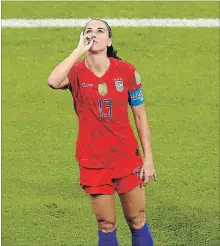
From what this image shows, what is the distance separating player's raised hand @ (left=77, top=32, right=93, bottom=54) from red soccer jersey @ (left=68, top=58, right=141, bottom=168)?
0.73ft

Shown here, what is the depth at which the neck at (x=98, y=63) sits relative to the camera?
7293 millimetres

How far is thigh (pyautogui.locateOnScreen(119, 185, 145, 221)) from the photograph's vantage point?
7.48 m

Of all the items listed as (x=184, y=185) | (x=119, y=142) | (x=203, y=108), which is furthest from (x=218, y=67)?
(x=119, y=142)

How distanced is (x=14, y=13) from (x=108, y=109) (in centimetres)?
720

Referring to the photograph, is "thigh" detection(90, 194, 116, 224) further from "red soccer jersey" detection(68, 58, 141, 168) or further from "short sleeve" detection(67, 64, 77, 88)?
"short sleeve" detection(67, 64, 77, 88)

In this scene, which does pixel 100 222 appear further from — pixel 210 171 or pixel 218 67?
pixel 218 67

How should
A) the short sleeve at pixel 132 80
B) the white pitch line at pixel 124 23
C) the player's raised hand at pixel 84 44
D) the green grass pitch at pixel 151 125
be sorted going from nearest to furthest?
the player's raised hand at pixel 84 44
the short sleeve at pixel 132 80
the green grass pitch at pixel 151 125
the white pitch line at pixel 124 23

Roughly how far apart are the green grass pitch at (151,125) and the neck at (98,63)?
2148 mm

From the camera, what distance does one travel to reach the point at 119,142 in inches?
291

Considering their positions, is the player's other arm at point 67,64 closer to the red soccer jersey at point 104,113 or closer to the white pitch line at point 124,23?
the red soccer jersey at point 104,113

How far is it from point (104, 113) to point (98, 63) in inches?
14.7

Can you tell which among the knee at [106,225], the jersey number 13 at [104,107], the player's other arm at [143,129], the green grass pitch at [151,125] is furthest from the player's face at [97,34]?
the green grass pitch at [151,125]

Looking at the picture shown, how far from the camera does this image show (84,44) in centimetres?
717

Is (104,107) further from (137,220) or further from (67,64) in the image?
(137,220)
